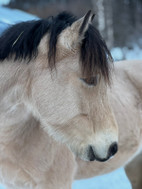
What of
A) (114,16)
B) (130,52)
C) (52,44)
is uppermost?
(52,44)

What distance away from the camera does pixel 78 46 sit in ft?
4.75

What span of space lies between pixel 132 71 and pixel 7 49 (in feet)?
4.53

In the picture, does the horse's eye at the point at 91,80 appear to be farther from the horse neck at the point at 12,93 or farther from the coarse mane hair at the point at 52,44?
the horse neck at the point at 12,93

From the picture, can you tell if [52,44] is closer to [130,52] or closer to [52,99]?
[52,99]

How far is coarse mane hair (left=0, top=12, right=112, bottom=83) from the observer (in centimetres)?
143

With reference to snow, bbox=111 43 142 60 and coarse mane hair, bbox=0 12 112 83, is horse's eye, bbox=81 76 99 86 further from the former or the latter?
snow, bbox=111 43 142 60

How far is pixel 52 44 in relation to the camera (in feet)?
4.75

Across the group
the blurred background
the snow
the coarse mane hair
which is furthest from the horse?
the snow

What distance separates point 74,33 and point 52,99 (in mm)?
334

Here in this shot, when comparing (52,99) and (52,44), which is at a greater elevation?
(52,44)

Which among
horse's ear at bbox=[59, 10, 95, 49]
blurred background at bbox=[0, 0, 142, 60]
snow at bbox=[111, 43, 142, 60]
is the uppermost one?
horse's ear at bbox=[59, 10, 95, 49]

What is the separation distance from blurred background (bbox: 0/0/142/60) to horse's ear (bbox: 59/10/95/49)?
5.58 meters

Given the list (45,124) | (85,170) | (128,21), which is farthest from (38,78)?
(128,21)

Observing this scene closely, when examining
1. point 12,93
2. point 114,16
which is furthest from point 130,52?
point 12,93
